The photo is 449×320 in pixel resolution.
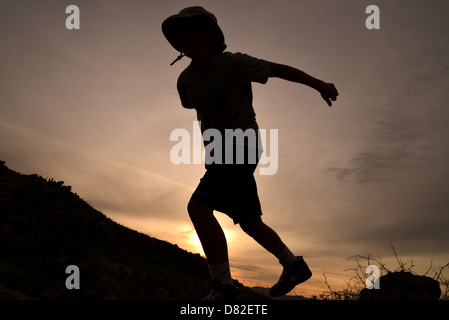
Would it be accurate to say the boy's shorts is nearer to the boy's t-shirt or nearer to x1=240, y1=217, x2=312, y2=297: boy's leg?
x1=240, y1=217, x2=312, y2=297: boy's leg

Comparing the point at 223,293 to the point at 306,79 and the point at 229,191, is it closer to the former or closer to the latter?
the point at 229,191

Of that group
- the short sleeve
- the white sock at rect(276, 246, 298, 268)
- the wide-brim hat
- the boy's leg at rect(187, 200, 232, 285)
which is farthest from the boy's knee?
the wide-brim hat

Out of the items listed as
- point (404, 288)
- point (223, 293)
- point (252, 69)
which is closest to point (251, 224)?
point (223, 293)

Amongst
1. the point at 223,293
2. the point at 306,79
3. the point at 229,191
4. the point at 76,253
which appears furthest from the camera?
the point at 76,253

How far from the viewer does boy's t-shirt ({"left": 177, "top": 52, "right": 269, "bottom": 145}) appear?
367 cm

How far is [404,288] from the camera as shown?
17.9ft

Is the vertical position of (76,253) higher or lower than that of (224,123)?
lower

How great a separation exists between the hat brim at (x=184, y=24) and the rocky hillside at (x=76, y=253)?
3.19m

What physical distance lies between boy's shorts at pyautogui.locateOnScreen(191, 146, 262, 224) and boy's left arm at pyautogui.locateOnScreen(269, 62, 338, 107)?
1017 mm

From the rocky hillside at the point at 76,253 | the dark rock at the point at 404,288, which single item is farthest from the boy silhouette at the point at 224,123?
the rocky hillside at the point at 76,253

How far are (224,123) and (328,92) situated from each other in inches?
44.8
